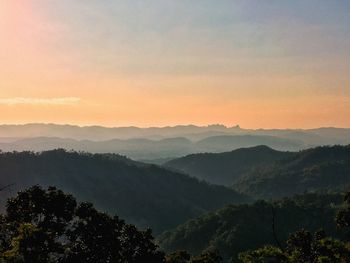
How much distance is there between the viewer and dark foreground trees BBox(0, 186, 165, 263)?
3434 centimetres

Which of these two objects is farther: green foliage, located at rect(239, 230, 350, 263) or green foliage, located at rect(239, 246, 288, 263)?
green foliage, located at rect(239, 230, 350, 263)

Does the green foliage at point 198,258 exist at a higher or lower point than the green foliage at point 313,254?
lower

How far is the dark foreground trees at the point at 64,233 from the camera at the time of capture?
113 ft

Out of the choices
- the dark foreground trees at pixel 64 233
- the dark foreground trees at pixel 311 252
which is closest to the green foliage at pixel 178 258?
the dark foreground trees at pixel 64 233

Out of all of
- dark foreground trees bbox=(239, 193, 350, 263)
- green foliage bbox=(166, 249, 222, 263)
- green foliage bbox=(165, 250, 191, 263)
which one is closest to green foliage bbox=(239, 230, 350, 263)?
dark foreground trees bbox=(239, 193, 350, 263)

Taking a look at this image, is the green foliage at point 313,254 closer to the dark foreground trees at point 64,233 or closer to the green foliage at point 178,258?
the dark foreground trees at point 64,233

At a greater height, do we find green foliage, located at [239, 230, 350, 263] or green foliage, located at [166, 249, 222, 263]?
green foliage, located at [239, 230, 350, 263]

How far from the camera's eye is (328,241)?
35.4 m

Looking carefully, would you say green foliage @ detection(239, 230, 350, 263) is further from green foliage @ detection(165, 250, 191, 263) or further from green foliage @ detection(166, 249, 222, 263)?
green foliage @ detection(165, 250, 191, 263)

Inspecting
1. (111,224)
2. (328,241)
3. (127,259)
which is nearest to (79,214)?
(111,224)

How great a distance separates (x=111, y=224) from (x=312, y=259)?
702 inches

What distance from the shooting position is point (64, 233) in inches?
1623

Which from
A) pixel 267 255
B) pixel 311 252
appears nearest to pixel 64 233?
pixel 267 255

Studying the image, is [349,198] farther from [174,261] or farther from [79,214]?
[79,214]
